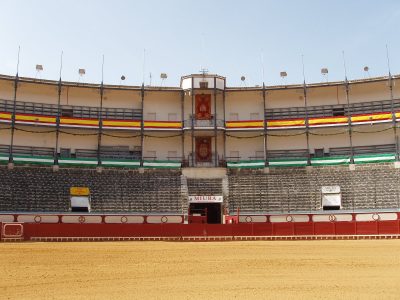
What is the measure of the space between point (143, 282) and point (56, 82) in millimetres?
35116

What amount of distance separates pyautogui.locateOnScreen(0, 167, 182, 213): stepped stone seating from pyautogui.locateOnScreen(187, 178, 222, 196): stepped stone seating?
1.18 m

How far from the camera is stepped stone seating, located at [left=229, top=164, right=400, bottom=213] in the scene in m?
38.1

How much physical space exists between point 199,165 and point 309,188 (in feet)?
34.2

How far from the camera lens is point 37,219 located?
35.3 m

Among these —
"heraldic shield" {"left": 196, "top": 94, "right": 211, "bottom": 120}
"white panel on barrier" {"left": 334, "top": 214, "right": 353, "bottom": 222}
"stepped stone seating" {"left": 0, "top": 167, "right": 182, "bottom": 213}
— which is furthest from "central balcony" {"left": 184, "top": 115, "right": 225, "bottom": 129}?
"white panel on barrier" {"left": 334, "top": 214, "right": 353, "bottom": 222}

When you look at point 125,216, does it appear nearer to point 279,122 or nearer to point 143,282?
point 279,122

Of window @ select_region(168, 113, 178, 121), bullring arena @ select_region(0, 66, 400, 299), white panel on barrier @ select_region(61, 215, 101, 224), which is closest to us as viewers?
bullring arena @ select_region(0, 66, 400, 299)

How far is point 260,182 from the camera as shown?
41656mm

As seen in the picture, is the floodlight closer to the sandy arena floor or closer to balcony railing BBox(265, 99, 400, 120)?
balcony railing BBox(265, 99, 400, 120)

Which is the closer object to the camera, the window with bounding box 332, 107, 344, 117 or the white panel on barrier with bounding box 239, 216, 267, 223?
the white panel on barrier with bounding box 239, 216, 267, 223

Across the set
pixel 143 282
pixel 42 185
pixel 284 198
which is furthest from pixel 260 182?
pixel 143 282

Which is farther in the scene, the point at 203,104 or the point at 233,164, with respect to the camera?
the point at 203,104

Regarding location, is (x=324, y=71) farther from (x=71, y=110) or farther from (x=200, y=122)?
(x=71, y=110)

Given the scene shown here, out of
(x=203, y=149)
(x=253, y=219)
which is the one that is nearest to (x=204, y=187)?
(x=203, y=149)
